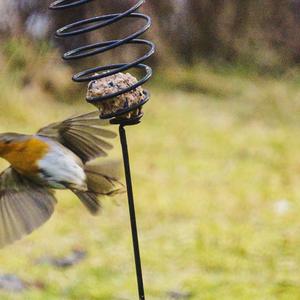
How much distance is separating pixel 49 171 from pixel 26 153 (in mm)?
62

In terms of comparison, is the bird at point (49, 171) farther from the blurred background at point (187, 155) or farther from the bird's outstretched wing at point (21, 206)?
the blurred background at point (187, 155)

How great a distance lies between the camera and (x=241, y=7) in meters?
7.68

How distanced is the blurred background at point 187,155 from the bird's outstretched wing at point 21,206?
2.91 feet

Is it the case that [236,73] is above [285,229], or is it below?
above

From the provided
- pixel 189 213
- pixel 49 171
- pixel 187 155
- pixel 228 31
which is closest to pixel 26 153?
pixel 49 171

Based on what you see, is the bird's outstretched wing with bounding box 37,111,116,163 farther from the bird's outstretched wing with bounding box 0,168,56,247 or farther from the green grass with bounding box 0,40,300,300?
the green grass with bounding box 0,40,300,300

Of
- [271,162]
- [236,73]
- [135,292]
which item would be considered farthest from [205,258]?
[236,73]

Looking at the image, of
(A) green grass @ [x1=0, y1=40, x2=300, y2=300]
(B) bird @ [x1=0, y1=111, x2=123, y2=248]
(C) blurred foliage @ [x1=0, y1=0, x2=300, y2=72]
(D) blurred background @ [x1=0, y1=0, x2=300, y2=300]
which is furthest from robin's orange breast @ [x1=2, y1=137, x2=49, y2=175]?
(C) blurred foliage @ [x1=0, y1=0, x2=300, y2=72]

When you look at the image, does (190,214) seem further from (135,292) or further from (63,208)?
(135,292)

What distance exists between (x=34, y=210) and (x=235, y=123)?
4149 mm

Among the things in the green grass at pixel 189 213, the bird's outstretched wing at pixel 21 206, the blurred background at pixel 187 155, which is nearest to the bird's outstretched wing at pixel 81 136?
the bird's outstretched wing at pixel 21 206

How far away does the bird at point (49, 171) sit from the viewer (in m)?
1.44

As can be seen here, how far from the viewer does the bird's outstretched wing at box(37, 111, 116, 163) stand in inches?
57.4

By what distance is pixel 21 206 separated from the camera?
5.00ft
